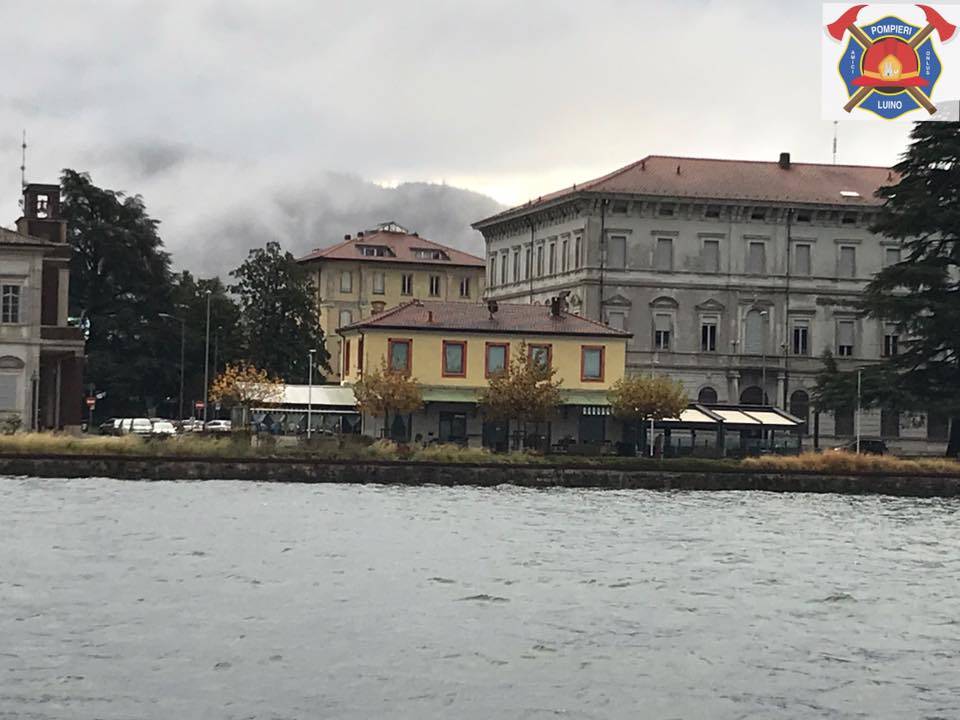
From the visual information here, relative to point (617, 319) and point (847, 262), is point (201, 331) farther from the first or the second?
point (847, 262)

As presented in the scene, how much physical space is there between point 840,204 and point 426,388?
3053cm

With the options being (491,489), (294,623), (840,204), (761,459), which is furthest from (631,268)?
(294,623)

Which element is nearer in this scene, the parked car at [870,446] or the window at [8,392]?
the window at [8,392]

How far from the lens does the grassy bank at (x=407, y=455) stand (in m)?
67.5

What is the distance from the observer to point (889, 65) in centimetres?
6438

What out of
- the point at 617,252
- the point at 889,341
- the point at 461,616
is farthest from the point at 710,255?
the point at 461,616

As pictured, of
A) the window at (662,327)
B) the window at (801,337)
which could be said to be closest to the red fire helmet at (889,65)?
the window at (662,327)

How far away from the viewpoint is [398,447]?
71.8m

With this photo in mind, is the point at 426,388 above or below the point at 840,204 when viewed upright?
below

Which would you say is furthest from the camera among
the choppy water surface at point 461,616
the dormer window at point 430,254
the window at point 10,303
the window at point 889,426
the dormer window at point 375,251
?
the dormer window at point 430,254

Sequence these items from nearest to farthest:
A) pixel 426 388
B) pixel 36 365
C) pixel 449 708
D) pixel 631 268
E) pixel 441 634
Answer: pixel 449 708 < pixel 441 634 < pixel 36 365 < pixel 426 388 < pixel 631 268

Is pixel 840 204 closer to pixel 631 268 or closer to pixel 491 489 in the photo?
pixel 631 268

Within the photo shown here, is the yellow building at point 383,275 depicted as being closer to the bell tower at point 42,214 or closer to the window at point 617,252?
the window at point 617,252

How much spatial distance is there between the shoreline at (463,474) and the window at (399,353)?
19397mm
